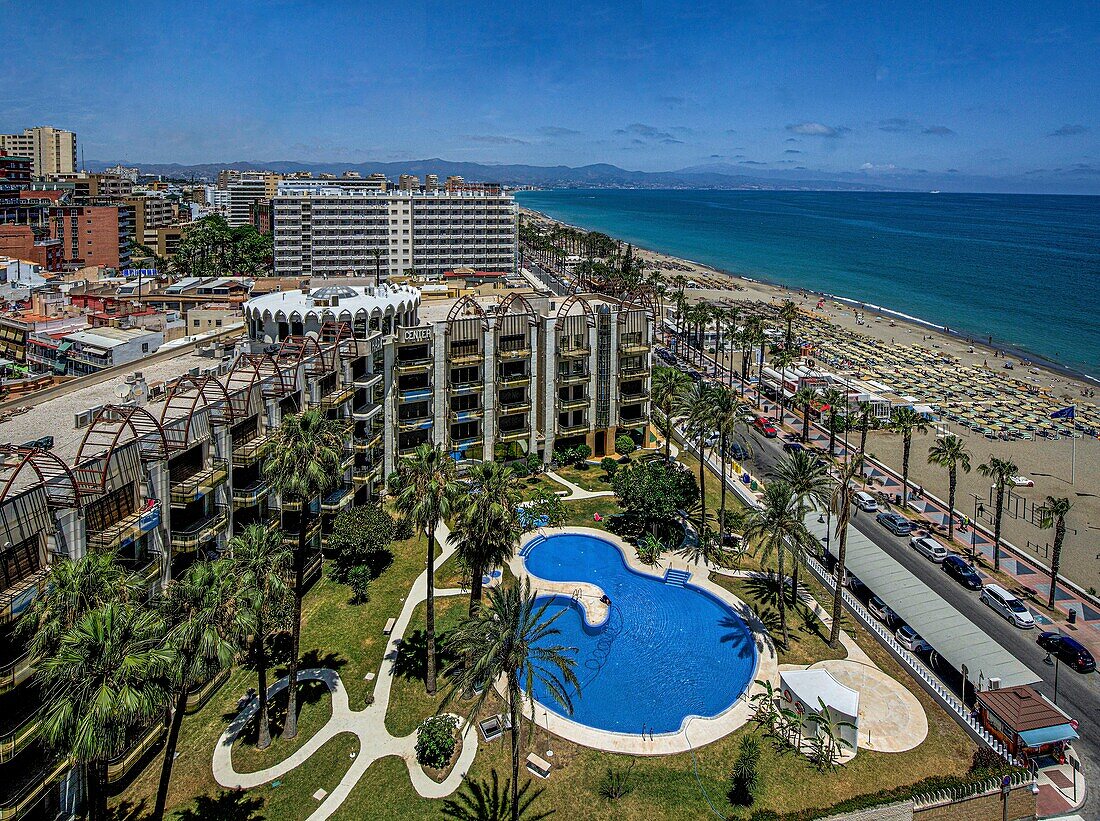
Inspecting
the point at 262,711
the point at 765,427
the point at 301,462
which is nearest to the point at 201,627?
the point at 301,462

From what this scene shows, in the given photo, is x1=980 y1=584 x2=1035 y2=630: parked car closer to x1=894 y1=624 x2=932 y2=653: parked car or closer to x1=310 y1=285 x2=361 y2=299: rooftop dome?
x1=894 y1=624 x2=932 y2=653: parked car

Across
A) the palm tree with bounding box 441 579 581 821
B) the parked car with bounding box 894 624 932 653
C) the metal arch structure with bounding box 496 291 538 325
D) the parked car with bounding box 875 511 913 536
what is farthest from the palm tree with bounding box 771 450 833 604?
the metal arch structure with bounding box 496 291 538 325

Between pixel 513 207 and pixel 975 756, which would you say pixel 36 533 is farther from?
pixel 513 207

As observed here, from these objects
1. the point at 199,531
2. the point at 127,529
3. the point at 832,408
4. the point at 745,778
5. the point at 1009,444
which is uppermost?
the point at 832,408

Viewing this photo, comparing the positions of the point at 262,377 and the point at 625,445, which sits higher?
the point at 262,377

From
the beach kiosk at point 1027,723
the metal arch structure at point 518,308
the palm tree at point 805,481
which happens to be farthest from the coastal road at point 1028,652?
the metal arch structure at point 518,308

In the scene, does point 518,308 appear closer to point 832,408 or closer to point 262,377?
point 262,377

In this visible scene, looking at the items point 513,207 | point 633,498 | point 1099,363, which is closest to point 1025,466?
point 633,498
